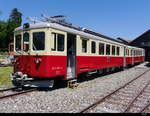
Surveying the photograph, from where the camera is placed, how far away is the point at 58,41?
897 cm

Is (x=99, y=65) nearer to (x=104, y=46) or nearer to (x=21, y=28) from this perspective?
(x=104, y=46)

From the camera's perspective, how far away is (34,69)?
875cm

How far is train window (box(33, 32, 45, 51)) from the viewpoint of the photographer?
28.3 feet

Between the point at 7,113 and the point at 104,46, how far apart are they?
964cm

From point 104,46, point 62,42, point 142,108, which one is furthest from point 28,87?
point 104,46

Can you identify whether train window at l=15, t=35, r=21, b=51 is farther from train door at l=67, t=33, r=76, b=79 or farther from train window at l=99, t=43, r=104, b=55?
train window at l=99, t=43, r=104, b=55

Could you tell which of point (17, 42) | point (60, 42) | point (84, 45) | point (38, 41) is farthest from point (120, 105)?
point (17, 42)

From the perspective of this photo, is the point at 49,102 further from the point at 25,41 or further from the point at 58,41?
the point at 25,41

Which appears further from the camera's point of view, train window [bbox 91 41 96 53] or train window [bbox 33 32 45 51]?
train window [bbox 91 41 96 53]

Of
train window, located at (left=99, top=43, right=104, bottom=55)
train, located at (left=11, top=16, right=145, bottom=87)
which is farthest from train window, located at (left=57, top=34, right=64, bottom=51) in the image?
train window, located at (left=99, top=43, right=104, bottom=55)

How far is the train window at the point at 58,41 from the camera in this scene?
28.7 feet

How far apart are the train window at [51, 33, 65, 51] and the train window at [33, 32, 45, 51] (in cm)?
44

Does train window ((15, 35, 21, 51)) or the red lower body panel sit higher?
train window ((15, 35, 21, 51))

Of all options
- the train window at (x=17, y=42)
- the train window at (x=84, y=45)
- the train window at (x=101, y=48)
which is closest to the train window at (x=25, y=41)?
the train window at (x=17, y=42)
